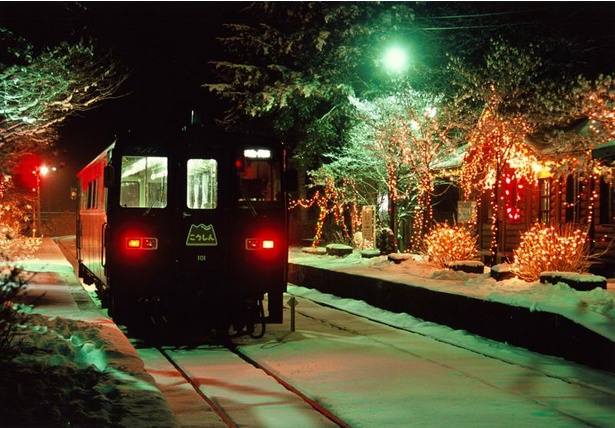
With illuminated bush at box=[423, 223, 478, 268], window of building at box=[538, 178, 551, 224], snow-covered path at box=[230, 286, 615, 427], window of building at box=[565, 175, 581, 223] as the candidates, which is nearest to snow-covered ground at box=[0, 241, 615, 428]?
snow-covered path at box=[230, 286, 615, 427]

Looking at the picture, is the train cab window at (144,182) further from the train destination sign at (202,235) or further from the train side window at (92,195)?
the train side window at (92,195)

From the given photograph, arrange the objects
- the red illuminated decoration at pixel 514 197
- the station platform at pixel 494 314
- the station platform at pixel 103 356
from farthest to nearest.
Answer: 1. the red illuminated decoration at pixel 514 197
2. the station platform at pixel 494 314
3. the station platform at pixel 103 356

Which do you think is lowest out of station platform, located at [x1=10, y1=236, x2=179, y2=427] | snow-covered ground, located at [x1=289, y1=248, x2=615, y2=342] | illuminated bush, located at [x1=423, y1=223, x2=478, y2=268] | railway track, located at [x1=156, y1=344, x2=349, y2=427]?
railway track, located at [x1=156, y1=344, x2=349, y2=427]

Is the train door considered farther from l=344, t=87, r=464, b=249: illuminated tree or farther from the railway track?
l=344, t=87, r=464, b=249: illuminated tree

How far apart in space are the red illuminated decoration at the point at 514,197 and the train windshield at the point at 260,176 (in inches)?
519

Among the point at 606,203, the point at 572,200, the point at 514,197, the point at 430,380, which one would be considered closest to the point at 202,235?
the point at 430,380

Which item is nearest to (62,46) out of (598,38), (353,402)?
(353,402)

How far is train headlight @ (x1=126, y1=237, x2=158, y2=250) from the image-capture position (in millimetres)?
12227

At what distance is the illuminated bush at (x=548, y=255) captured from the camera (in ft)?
49.3

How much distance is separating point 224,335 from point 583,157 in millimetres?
10181

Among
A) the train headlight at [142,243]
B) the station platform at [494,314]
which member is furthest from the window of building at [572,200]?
the train headlight at [142,243]

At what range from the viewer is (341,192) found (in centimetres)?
3141

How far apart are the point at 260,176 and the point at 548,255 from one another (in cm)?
607

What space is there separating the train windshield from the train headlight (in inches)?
64.7
